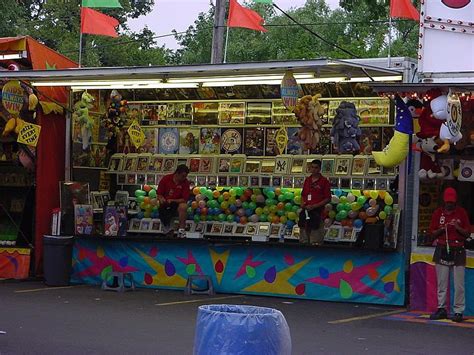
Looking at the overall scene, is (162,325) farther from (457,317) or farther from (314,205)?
(457,317)

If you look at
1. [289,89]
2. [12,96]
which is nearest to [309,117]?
[289,89]

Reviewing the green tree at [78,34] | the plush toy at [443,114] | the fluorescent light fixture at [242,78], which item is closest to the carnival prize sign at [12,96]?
the fluorescent light fixture at [242,78]

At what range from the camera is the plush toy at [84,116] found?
17.1 metres

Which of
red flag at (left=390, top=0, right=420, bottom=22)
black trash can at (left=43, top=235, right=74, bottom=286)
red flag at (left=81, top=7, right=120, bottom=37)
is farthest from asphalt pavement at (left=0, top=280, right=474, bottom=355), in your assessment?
red flag at (left=390, top=0, right=420, bottom=22)

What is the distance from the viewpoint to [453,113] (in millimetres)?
12266

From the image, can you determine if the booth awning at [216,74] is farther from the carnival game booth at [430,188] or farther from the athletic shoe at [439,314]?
the athletic shoe at [439,314]

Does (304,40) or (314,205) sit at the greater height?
(304,40)

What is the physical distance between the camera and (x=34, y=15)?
39094mm

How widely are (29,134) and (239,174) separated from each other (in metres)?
3.68

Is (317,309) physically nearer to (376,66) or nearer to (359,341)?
(359,341)

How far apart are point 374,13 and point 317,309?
998 cm

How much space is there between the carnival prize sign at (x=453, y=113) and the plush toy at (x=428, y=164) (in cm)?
152

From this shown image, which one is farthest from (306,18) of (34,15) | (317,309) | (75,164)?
(317,309)

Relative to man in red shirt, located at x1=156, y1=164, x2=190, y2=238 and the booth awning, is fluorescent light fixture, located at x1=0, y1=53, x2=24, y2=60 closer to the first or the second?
the booth awning
